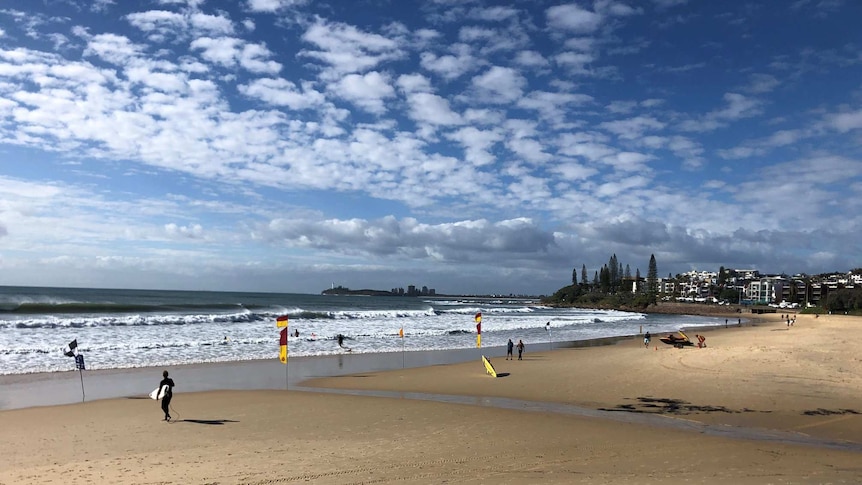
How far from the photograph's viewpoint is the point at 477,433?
40.5 feet

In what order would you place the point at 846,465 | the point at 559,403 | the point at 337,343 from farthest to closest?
the point at 337,343, the point at 559,403, the point at 846,465

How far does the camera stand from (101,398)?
1672cm

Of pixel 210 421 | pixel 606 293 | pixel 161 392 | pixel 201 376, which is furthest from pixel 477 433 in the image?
pixel 606 293

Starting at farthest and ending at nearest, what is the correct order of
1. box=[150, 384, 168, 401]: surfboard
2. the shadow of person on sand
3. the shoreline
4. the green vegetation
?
the green vegetation → the shoreline → box=[150, 384, 168, 401]: surfboard → the shadow of person on sand

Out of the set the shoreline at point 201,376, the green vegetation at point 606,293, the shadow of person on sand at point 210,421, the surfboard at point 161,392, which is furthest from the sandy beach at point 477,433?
the green vegetation at point 606,293

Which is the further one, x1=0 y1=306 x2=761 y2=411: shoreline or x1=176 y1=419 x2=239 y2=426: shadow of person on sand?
x1=0 y1=306 x2=761 y2=411: shoreline

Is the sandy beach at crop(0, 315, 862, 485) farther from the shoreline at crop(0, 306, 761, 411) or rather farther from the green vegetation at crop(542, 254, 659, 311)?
the green vegetation at crop(542, 254, 659, 311)

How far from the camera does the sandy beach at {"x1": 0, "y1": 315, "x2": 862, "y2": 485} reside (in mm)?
9336

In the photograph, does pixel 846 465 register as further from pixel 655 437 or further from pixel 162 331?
pixel 162 331

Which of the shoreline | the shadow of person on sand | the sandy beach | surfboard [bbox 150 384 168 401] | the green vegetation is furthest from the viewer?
the green vegetation

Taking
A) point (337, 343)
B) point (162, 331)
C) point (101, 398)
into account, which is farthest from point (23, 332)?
point (101, 398)

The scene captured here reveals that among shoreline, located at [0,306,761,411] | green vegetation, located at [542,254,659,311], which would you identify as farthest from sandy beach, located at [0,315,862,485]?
green vegetation, located at [542,254,659,311]

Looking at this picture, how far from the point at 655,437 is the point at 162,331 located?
3799 cm

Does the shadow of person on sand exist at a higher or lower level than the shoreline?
higher
